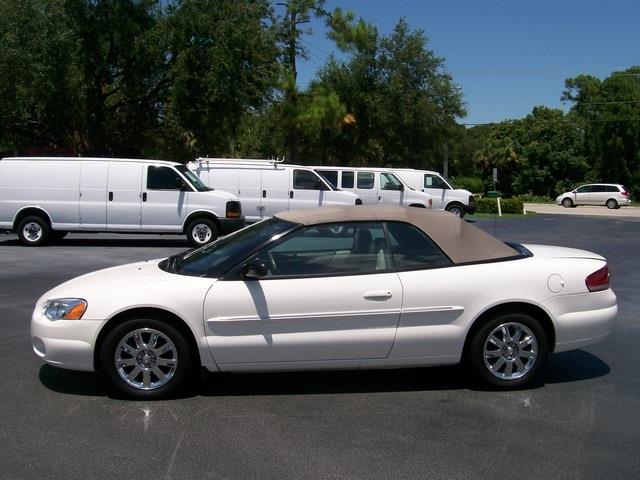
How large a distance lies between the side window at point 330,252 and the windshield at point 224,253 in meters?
0.13

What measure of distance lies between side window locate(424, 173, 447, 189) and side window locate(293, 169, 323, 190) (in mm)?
8027

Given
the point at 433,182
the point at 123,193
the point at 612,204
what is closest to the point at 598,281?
the point at 123,193

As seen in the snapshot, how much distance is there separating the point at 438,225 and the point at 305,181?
43.9 feet

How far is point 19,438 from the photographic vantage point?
4547 millimetres

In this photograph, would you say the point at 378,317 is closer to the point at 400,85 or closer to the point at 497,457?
the point at 497,457

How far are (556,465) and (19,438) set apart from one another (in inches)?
132

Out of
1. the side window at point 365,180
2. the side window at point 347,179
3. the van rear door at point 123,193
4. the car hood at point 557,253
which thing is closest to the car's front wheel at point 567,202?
the side window at point 365,180

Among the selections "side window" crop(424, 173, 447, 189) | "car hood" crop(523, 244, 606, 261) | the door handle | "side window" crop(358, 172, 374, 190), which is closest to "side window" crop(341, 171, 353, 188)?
"side window" crop(358, 172, 374, 190)

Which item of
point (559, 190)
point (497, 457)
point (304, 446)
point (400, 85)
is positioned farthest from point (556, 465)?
point (559, 190)

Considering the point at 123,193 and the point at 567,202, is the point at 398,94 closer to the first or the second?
the point at 567,202

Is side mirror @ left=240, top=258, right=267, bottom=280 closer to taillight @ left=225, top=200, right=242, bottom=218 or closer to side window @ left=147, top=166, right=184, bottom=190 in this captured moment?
taillight @ left=225, top=200, right=242, bottom=218

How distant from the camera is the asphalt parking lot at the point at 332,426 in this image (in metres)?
4.16

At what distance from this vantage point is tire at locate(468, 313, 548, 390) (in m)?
5.49

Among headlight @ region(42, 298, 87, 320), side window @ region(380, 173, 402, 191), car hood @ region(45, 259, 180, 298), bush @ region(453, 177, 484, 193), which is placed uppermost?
bush @ region(453, 177, 484, 193)
